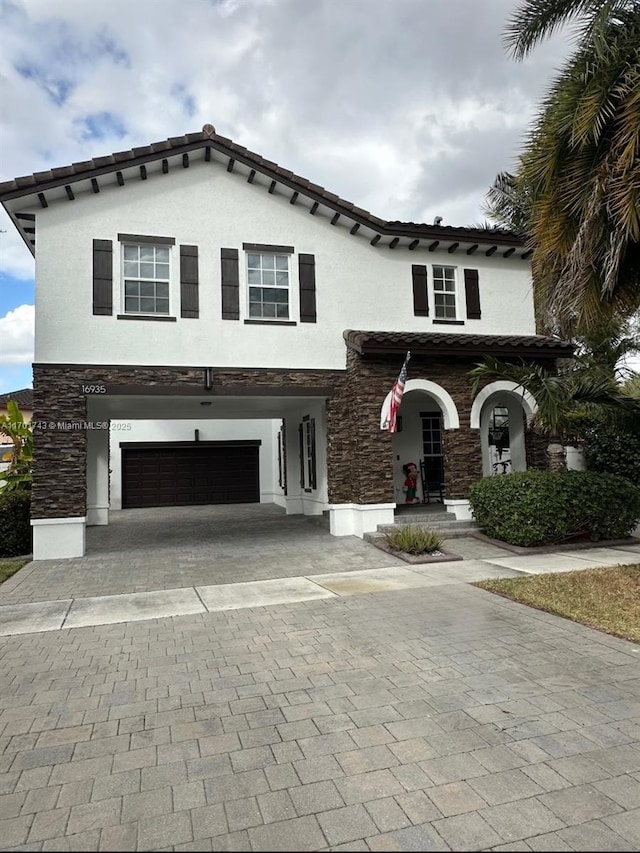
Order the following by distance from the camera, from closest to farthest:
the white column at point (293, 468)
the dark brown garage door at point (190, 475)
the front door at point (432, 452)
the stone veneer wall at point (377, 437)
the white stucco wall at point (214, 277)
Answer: the white stucco wall at point (214, 277) < the stone veneer wall at point (377, 437) < the front door at point (432, 452) < the white column at point (293, 468) < the dark brown garage door at point (190, 475)

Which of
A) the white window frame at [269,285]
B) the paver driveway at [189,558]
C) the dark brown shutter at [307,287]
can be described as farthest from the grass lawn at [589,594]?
the white window frame at [269,285]

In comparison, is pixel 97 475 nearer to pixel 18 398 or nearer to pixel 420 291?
pixel 420 291

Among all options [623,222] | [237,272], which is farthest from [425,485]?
[623,222]

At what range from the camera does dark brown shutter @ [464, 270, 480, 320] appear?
613 inches

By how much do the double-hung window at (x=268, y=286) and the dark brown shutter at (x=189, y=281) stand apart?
1.27m

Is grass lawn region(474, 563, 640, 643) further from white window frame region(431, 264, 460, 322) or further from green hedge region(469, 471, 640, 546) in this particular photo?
white window frame region(431, 264, 460, 322)

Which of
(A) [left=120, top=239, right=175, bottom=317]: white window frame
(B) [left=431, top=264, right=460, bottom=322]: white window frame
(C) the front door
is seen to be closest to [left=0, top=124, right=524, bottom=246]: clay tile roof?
(B) [left=431, top=264, right=460, bottom=322]: white window frame

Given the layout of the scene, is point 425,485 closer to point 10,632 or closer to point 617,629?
point 617,629

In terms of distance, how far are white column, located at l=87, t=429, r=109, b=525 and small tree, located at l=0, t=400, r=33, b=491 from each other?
160cm

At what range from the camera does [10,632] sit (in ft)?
22.5

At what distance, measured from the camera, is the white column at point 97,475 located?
54.3 feet

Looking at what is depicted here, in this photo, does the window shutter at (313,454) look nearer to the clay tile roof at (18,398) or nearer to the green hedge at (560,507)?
the green hedge at (560,507)

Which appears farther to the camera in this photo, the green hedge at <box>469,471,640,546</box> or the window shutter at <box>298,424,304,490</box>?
the window shutter at <box>298,424,304,490</box>

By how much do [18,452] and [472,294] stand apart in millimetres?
12862
